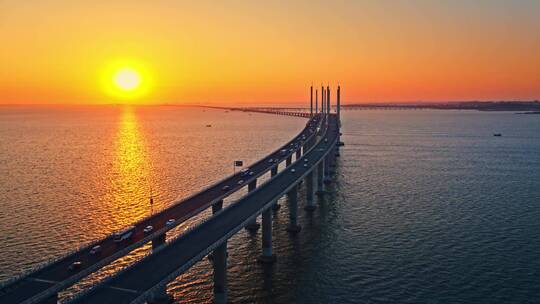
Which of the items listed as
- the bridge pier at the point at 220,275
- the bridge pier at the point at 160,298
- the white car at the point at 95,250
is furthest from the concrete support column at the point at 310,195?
the white car at the point at 95,250

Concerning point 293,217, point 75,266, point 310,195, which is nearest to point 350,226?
point 293,217

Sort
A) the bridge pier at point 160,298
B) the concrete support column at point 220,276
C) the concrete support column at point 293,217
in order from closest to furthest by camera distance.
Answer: the concrete support column at point 220,276
the bridge pier at point 160,298
the concrete support column at point 293,217

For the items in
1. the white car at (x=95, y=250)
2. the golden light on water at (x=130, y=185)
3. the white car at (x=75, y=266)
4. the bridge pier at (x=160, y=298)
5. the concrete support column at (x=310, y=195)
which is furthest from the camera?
the concrete support column at (x=310, y=195)

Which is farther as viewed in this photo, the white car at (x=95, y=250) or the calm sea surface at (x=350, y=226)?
the calm sea surface at (x=350, y=226)

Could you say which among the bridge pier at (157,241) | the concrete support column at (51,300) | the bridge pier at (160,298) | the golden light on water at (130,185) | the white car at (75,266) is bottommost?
the bridge pier at (160,298)

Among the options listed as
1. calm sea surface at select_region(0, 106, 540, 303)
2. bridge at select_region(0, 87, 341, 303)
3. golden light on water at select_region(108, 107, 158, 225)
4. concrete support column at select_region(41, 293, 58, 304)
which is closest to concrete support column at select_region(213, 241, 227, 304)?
bridge at select_region(0, 87, 341, 303)

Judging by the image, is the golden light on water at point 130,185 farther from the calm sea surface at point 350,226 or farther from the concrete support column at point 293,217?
the concrete support column at point 293,217

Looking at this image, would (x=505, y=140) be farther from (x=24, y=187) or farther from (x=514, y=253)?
(x=24, y=187)

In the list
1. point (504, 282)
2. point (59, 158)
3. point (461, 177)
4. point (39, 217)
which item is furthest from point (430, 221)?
point (59, 158)

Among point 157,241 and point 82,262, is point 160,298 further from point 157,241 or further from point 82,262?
point 82,262
